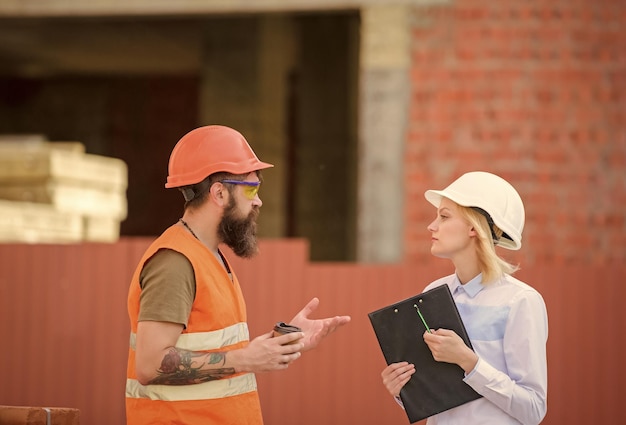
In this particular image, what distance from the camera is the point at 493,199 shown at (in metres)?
3.79

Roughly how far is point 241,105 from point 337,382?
225 inches

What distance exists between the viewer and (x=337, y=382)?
7863 millimetres

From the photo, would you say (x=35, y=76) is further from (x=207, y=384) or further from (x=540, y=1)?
(x=207, y=384)

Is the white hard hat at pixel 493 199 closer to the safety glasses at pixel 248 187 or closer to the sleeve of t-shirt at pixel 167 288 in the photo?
the safety glasses at pixel 248 187

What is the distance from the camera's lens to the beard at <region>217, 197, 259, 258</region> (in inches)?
152

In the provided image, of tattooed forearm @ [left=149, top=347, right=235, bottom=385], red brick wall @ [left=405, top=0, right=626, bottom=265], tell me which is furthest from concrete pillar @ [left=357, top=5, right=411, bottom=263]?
tattooed forearm @ [left=149, top=347, right=235, bottom=385]

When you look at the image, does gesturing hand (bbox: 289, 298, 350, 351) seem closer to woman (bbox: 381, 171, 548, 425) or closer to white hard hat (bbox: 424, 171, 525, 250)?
woman (bbox: 381, 171, 548, 425)

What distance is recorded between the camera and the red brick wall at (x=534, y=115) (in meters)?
8.50

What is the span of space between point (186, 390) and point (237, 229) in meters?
0.67

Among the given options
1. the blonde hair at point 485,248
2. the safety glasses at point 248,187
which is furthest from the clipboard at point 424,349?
the safety glasses at point 248,187

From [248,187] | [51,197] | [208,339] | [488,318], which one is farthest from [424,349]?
[51,197]

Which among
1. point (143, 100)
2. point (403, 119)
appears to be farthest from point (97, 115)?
point (403, 119)

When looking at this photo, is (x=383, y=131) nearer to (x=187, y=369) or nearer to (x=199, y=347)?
(x=199, y=347)

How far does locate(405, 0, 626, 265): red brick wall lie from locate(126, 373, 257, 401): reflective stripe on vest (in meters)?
5.05
